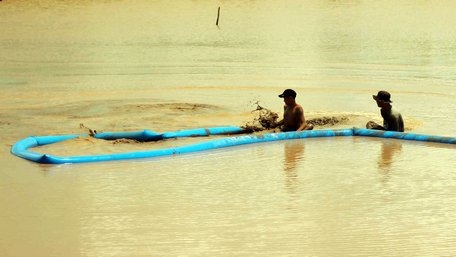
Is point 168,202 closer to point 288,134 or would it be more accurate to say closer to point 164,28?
point 288,134

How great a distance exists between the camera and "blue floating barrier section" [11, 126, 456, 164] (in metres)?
9.42

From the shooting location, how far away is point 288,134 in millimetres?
10836

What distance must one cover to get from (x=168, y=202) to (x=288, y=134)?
131 inches

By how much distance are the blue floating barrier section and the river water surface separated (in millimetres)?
111

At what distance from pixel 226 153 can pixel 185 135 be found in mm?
846

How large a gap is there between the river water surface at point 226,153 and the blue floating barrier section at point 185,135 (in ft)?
0.36

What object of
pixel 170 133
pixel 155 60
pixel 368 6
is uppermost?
pixel 368 6

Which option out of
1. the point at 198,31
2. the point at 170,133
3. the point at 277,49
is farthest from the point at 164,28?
the point at 170,133

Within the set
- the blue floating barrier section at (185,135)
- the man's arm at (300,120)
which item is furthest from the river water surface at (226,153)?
the man's arm at (300,120)

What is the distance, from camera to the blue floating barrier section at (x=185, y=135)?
30.9 ft

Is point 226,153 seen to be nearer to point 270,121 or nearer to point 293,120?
point 293,120

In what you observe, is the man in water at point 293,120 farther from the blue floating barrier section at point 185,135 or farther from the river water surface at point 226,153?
the river water surface at point 226,153

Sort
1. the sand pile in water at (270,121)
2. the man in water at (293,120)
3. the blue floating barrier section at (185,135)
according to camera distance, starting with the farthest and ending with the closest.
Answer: the sand pile in water at (270,121)
the man in water at (293,120)
the blue floating barrier section at (185,135)

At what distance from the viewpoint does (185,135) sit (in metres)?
10.8
